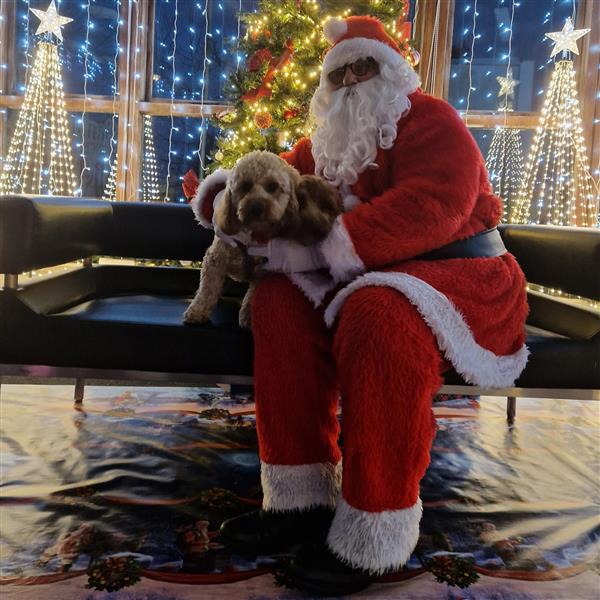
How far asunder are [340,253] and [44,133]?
13.2ft

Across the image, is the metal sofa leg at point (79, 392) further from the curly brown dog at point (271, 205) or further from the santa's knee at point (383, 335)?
the santa's knee at point (383, 335)

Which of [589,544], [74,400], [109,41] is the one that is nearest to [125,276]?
[74,400]

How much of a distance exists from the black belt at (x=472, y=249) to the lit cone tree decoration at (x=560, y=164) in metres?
3.01

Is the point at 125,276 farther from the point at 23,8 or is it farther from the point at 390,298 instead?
the point at 23,8

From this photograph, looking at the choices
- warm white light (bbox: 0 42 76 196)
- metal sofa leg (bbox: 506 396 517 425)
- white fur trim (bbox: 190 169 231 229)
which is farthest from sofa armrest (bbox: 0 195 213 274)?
warm white light (bbox: 0 42 76 196)

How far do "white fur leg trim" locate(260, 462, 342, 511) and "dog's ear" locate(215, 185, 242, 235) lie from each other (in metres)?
0.63

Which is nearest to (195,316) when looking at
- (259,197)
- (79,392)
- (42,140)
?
(259,197)

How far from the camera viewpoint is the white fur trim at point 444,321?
4.42ft

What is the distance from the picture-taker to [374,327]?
129 cm

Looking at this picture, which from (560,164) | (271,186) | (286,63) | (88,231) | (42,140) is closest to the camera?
(271,186)

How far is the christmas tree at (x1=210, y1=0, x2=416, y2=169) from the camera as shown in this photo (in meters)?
3.14

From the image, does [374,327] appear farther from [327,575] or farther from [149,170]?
[149,170]

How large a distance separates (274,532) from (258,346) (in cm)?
A: 48

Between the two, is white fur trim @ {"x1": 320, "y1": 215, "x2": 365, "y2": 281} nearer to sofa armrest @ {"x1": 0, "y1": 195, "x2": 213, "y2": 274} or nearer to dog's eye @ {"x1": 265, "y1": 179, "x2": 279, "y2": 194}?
dog's eye @ {"x1": 265, "y1": 179, "x2": 279, "y2": 194}
